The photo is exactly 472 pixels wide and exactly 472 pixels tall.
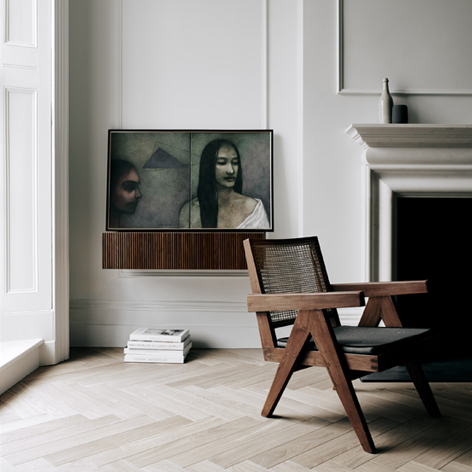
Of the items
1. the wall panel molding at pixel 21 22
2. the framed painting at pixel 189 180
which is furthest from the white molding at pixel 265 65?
the wall panel molding at pixel 21 22

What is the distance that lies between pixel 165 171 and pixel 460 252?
2214 mm

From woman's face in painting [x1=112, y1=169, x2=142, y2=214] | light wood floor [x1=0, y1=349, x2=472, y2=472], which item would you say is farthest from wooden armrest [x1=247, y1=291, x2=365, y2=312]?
woman's face in painting [x1=112, y1=169, x2=142, y2=214]

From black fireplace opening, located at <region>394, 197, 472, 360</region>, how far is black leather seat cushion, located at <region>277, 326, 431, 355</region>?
53.3 inches

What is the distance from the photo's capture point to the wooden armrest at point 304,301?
172cm

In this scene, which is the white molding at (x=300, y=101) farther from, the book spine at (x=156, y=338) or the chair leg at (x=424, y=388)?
the chair leg at (x=424, y=388)

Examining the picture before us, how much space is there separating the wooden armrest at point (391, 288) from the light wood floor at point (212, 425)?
53 cm

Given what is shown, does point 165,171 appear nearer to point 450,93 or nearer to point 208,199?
point 208,199

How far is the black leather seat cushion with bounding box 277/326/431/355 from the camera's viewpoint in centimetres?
171

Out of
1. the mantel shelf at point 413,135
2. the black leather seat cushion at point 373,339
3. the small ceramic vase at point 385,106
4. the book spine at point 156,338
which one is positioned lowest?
the book spine at point 156,338

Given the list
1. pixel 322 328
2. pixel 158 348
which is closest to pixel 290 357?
pixel 322 328

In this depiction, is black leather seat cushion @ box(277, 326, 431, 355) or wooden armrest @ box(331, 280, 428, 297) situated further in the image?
wooden armrest @ box(331, 280, 428, 297)

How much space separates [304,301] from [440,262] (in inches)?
74.8

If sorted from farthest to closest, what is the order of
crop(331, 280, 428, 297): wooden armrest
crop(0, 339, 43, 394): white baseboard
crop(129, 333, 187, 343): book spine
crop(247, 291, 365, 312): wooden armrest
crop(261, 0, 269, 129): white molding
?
crop(261, 0, 269, 129): white molding < crop(129, 333, 187, 343): book spine < crop(0, 339, 43, 394): white baseboard < crop(331, 280, 428, 297): wooden armrest < crop(247, 291, 365, 312): wooden armrest

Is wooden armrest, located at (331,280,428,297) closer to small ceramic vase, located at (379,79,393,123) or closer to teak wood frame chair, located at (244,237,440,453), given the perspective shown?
teak wood frame chair, located at (244,237,440,453)
